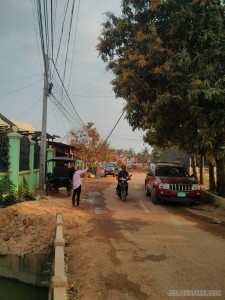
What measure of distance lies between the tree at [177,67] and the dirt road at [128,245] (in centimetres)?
342

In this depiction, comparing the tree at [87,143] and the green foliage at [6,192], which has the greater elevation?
the tree at [87,143]

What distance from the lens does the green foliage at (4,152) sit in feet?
49.3

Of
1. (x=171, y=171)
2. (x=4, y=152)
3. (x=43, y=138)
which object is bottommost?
(x=171, y=171)

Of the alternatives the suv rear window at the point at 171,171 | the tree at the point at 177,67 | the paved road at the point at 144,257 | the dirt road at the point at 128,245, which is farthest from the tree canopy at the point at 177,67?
the paved road at the point at 144,257

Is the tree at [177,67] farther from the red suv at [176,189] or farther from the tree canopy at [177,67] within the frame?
the red suv at [176,189]

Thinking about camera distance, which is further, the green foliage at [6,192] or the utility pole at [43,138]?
the utility pole at [43,138]

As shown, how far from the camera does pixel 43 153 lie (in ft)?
67.1

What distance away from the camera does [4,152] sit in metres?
15.1

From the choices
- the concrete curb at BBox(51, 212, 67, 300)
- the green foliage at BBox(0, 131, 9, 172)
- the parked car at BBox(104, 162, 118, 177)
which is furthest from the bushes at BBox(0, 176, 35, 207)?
the parked car at BBox(104, 162, 118, 177)

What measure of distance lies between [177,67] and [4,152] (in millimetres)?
7218

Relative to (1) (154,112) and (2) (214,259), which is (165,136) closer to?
(1) (154,112)

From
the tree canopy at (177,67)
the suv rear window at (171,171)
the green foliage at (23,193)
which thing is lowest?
the green foliage at (23,193)

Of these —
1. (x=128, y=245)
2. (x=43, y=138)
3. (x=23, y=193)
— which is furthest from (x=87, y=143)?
(x=128, y=245)

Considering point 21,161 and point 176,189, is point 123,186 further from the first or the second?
point 21,161
